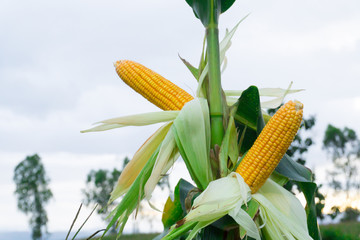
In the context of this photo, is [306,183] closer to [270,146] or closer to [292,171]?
[292,171]

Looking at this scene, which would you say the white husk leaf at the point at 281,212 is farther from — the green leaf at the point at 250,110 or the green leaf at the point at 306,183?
the green leaf at the point at 250,110

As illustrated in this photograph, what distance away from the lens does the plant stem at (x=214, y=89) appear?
2.15m

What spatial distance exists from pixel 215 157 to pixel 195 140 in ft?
0.42

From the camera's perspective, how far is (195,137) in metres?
2.09

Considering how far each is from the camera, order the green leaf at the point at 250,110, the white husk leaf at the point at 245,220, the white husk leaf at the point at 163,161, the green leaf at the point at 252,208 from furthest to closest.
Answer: the green leaf at the point at 250,110 → the white husk leaf at the point at 163,161 → the green leaf at the point at 252,208 → the white husk leaf at the point at 245,220

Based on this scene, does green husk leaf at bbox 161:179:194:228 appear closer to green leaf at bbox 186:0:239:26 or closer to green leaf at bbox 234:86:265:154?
green leaf at bbox 234:86:265:154

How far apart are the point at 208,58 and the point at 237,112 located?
1.06 feet

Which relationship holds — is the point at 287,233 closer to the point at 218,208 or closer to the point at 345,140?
the point at 218,208

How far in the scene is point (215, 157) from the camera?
2.09m

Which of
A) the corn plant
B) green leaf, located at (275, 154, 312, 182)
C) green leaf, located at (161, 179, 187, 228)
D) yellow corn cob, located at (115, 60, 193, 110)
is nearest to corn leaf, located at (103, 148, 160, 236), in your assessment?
the corn plant

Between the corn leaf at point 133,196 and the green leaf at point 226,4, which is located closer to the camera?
the corn leaf at point 133,196

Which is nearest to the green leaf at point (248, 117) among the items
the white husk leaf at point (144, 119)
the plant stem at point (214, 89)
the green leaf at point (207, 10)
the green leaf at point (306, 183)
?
the plant stem at point (214, 89)

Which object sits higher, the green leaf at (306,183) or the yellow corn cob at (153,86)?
the yellow corn cob at (153,86)

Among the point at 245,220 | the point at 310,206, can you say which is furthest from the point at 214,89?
the point at 310,206
